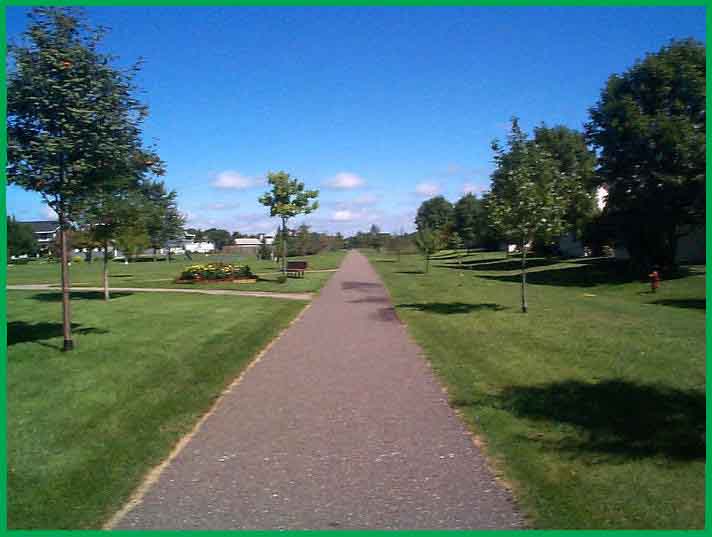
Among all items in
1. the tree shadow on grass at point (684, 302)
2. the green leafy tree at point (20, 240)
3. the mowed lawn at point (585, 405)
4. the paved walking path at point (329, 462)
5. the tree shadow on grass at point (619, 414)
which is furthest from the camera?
the green leafy tree at point (20, 240)

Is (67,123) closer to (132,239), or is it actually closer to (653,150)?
(132,239)

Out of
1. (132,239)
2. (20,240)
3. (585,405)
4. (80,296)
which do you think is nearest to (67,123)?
(585,405)

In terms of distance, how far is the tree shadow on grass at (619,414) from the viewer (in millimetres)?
5867

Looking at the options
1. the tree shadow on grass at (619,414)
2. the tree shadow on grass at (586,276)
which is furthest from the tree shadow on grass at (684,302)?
the tree shadow on grass at (619,414)

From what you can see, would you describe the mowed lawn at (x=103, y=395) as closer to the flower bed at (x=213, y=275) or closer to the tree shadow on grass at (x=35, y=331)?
the tree shadow on grass at (x=35, y=331)

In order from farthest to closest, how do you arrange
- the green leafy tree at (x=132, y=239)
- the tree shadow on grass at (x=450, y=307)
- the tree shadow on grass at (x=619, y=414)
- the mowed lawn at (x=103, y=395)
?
the green leafy tree at (x=132, y=239) → the tree shadow on grass at (x=450, y=307) → the tree shadow on grass at (x=619, y=414) → the mowed lawn at (x=103, y=395)

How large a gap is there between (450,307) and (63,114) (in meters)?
11.9

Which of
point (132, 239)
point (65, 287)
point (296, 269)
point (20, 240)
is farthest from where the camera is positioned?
point (20, 240)

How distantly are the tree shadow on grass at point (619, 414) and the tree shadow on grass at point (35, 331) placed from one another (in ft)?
28.6

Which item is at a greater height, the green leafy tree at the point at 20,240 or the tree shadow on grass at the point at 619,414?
the green leafy tree at the point at 20,240

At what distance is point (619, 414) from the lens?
6957 mm

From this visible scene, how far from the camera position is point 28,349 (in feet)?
35.7

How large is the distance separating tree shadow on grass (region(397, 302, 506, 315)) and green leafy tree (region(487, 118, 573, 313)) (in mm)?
1457

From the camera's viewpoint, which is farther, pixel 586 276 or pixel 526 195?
pixel 586 276
